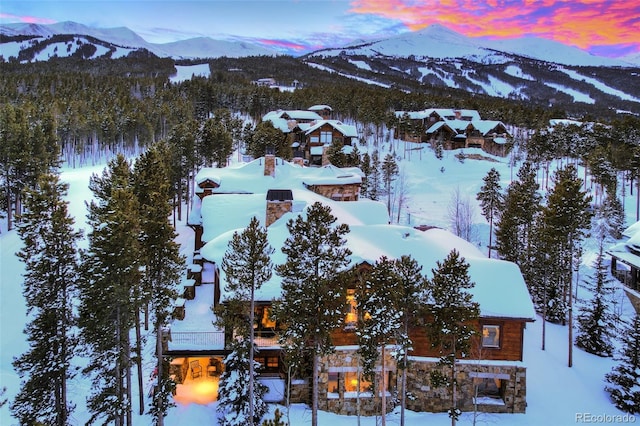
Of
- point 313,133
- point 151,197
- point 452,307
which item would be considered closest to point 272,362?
point 452,307

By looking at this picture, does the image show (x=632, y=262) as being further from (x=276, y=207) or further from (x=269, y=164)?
(x=269, y=164)

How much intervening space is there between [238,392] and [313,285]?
5.73 meters

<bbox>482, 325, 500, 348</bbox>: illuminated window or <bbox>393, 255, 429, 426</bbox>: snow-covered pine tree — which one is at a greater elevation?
<bbox>393, 255, 429, 426</bbox>: snow-covered pine tree

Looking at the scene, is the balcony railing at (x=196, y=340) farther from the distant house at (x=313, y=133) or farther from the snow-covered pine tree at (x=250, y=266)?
the distant house at (x=313, y=133)

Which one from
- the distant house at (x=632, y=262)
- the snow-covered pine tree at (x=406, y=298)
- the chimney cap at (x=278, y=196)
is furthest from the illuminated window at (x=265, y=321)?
the distant house at (x=632, y=262)

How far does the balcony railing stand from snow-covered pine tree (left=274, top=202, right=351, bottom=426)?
502cm

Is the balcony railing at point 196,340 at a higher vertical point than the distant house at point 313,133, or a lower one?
lower

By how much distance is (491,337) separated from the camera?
63.4 feet

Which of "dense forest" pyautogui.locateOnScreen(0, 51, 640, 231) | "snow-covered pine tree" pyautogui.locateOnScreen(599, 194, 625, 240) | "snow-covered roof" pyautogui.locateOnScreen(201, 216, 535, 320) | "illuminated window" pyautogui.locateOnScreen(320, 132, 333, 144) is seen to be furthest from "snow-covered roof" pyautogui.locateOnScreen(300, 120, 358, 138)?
"snow-covered roof" pyautogui.locateOnScreen(201, 216, 535, 320)

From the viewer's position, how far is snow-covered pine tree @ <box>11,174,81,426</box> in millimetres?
17422

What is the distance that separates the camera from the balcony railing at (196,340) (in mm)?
19797

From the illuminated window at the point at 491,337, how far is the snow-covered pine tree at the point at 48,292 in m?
17.1

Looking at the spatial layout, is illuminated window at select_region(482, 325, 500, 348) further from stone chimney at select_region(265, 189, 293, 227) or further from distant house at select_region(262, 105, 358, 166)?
distant house at select_region(262, 105, 358, 166)

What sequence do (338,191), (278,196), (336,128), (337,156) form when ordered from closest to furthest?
(278,196) → (338,191) → (337,156) → (336,128)
